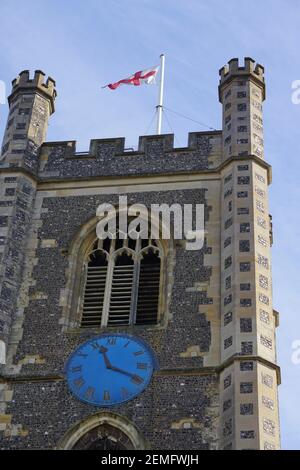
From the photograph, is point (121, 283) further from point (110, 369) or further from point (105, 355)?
point (110, 369)

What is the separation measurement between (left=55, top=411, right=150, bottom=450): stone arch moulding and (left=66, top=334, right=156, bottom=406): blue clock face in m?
0.34

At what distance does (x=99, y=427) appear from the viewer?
2159cm

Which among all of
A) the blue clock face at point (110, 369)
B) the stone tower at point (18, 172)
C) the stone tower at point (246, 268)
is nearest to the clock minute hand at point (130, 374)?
the blue clock face at point (110, 369)

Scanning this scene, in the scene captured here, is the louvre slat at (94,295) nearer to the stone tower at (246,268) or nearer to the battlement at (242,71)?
the stone tower at (246,268)

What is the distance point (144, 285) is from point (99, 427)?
3.69 m

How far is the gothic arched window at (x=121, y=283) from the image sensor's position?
2375cm

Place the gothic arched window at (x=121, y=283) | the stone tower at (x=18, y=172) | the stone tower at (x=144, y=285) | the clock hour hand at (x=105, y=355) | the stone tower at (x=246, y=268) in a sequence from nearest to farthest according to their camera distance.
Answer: the stone tower at (x=246, y=268) < the stone tower at (x=144, y=285) < the clock hour hand at (x=105, y=355) < the gothic arched window at (x=121, y=283) < the stone tower at (x=18, y=172)

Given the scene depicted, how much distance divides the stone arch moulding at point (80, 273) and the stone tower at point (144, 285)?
0.03 metres

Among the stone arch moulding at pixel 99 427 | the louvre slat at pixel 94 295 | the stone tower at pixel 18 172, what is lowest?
the stone arch moulding at pixel 99 427

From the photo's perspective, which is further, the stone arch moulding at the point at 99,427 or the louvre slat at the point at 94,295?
the louvre slat at the point at 94,295

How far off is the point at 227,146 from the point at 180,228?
7.95 feet

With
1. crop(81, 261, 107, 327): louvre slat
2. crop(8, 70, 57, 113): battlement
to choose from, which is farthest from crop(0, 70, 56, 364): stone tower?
crop(81, 261, 107, 327): louvre slat
